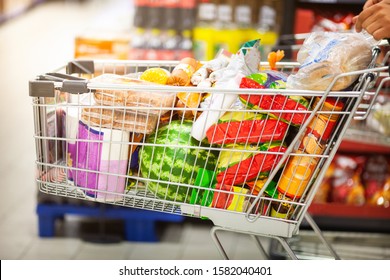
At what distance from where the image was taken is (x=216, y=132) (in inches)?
81.3

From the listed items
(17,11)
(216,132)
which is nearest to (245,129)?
(216,132)

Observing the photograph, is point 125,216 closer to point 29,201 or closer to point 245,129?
point 29,201

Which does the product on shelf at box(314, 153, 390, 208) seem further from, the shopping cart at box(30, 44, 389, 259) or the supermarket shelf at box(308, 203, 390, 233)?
the shopping cart at box(30, 44, 389, 259)

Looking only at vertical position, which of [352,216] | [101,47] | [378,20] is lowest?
[352,216]

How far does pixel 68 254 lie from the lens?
3883 mm

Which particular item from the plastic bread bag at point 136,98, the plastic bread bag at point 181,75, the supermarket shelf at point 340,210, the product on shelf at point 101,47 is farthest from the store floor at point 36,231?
the plastic bread bag at point 136,98

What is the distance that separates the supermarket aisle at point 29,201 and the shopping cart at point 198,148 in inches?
67.9

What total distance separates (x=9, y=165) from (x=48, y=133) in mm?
3194

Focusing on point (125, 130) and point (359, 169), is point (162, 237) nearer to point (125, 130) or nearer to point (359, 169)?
point (359, 169)

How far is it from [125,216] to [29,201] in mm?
939

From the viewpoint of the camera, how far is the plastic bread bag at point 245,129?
2.04m

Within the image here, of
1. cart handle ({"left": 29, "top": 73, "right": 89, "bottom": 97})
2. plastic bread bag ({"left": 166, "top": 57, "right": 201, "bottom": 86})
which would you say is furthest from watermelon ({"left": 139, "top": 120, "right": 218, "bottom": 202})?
cart handle ({"left": 29, "top": 73, "right": 89, "bottom": 97})
